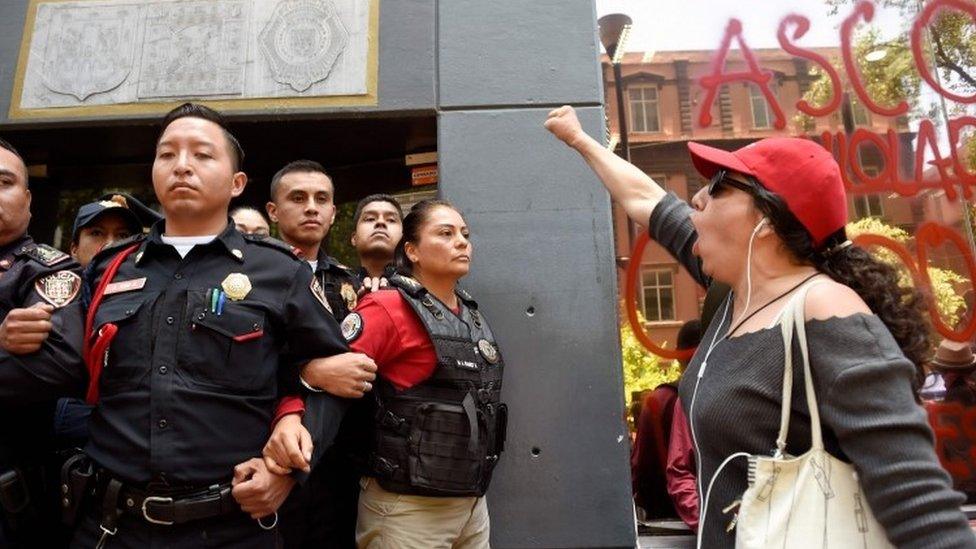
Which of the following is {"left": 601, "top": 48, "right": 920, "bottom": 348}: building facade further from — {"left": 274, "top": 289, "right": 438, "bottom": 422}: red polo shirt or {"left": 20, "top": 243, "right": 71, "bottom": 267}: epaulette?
{"left": 20, "top": 243, "right": 71, "bottom": 267}: epaulette

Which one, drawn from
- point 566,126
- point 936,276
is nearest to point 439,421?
point 566,126

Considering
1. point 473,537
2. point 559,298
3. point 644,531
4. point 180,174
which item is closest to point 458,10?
point 559,298

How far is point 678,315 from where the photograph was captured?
3.71 meters

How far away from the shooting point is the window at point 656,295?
3.71 m

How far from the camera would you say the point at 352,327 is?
2465 mm

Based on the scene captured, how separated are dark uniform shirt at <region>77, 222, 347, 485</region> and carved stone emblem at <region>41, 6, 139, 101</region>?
1.97m

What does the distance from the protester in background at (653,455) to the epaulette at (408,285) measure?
164cm

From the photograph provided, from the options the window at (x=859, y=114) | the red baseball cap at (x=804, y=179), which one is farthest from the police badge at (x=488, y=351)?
the window at (x=859, y=114)

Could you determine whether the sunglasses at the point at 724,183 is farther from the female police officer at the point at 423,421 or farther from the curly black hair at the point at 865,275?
the female police officer at the point at 423,421

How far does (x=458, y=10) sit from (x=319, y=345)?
2.34 m

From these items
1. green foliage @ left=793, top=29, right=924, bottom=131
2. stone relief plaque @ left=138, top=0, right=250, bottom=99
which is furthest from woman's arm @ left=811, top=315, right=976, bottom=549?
stone relief plaque @ left=138, top=0, right=250, bottom=99

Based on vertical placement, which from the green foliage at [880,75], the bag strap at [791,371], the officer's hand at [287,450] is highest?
the green foliage at [880,75]

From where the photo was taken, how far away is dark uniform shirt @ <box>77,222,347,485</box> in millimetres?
1936

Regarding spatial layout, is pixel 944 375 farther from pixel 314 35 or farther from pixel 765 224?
pixel 314 35
